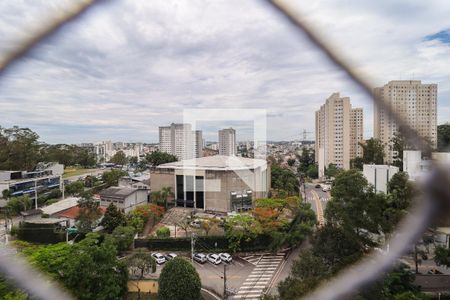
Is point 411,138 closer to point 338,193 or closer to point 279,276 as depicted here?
point 338,193

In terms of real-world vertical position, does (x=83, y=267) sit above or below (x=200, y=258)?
above

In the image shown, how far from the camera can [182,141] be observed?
19312mm

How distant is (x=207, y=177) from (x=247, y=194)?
1221 mm

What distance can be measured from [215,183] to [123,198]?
251 cm

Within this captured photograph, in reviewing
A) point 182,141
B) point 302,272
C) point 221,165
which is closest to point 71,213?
point 221,165

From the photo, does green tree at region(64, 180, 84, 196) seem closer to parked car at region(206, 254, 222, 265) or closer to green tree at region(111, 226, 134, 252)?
green tree at region(111, 226, 134, 252)

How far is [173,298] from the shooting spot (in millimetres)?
3295

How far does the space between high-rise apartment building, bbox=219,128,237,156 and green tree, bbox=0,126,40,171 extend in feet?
24.3

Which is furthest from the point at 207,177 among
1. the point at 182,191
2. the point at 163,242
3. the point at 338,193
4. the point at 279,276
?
the point at 338,193

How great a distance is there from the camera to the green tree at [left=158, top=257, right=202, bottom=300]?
10.9 feet

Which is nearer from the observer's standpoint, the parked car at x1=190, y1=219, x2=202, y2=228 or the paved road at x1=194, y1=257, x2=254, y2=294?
the paved road at x1=194, y1=257, x2=254, y2=294

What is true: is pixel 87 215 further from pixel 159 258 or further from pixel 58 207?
pixel 58 207

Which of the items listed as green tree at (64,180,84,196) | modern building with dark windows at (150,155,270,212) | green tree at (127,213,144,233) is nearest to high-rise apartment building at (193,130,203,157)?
green tree at (64,180,84,196)

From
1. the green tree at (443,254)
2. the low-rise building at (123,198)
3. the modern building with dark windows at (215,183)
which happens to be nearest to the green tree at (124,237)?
the low-rise building at (123,198)
